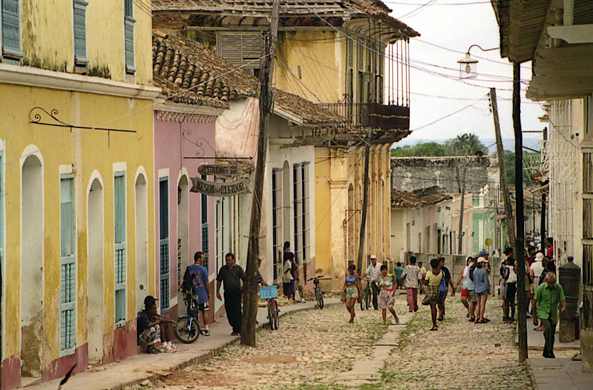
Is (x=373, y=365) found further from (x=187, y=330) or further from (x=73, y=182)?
(x=73, y=182)

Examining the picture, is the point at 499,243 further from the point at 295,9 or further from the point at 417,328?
the point at 417,328

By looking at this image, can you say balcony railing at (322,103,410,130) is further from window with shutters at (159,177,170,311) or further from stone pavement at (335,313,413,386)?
window with shutters at (159,177,170,311)

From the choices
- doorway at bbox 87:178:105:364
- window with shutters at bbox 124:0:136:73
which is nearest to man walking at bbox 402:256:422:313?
window with shutters at bbox 124:0:136:73

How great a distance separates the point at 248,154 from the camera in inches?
968

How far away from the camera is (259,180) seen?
59.9ft

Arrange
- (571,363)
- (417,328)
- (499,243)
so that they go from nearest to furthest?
(571,363)
(417,328)
(499,243)

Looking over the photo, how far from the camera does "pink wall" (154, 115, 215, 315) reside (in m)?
18.1

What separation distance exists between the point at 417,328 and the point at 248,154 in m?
5.20

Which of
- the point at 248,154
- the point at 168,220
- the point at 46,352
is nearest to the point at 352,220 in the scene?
the point at 248,154

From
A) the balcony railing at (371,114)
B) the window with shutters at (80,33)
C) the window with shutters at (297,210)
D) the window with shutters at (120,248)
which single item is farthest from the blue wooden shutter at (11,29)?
the balcony railing at (371,114)

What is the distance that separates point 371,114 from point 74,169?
80.6ft

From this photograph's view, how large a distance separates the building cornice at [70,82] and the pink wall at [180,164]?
1412mm

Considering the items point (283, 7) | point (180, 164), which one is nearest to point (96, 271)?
point (180, 164)

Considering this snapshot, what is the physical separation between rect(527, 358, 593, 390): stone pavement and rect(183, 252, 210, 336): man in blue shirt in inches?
238
